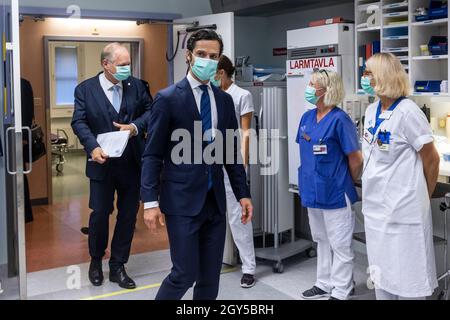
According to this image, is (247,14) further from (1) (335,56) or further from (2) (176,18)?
(1) (335,56)

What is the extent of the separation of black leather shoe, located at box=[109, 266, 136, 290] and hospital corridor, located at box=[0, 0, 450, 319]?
0.5 inches

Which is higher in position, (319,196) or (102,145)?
(102,145)

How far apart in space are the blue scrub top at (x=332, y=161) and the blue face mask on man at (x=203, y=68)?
0.90m

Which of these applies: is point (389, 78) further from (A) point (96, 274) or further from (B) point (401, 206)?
(A) point (96, 274)

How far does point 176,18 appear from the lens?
4785 mm

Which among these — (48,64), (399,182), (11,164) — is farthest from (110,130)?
(48,64)

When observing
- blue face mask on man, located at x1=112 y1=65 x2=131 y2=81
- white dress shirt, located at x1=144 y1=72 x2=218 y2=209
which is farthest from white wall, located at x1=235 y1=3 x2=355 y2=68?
white dress shirt, located at x1=144 y1=72 x2=218 y2=209

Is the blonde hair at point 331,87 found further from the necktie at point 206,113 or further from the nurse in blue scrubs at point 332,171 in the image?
the necktie at point 206,113

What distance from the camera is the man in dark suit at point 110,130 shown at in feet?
11.7

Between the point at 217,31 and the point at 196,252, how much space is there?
6.72 ft

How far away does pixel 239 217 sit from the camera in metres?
3.79
